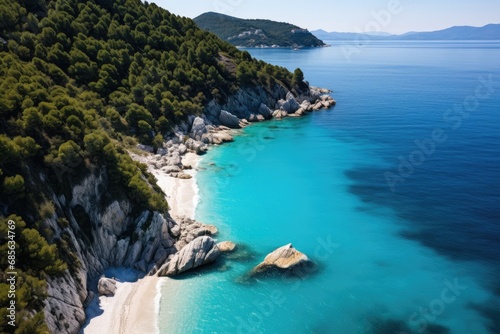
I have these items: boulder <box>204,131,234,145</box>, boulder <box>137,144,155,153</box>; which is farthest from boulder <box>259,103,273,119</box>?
boulder <box>137,144,155,153</box>

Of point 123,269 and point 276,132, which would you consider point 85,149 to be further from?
point 276,132

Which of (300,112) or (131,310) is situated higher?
(300,112)

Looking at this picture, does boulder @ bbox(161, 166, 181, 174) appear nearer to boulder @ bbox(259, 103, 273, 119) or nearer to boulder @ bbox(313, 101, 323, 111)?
boulder @ bbox(259, 103, 273, 119)

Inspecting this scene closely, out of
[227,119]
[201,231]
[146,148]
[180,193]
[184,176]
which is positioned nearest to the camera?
[201,231]

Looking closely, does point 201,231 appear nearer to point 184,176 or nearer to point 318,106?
point 184,176

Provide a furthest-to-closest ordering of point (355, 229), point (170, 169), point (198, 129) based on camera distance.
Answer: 1. point (198, 129)
2. point (170, 169)
3. point (355, 229)

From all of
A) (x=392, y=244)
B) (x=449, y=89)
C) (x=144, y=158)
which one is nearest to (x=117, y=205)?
(x=144, y=158)

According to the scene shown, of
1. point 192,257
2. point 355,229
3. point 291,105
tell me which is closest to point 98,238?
point 192,257
